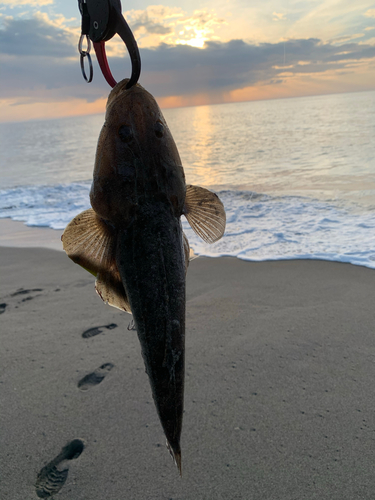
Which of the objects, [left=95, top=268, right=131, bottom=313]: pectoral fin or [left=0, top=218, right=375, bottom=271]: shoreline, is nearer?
[left=95, top=268, right=131, bottom=313]: pectoral fin

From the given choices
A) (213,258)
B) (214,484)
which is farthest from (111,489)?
(213,258)

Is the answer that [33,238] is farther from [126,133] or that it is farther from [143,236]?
[143,236]

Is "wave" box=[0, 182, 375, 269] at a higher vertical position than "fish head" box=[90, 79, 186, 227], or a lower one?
lower

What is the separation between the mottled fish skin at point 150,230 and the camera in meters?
1.29

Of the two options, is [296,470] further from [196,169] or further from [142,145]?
[196,169]

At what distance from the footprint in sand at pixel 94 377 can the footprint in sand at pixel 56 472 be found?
733mm

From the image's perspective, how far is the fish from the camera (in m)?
1.29

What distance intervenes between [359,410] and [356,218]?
758 cm

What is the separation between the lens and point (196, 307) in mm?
5723

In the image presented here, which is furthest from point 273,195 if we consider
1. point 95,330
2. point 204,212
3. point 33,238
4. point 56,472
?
point 204,212

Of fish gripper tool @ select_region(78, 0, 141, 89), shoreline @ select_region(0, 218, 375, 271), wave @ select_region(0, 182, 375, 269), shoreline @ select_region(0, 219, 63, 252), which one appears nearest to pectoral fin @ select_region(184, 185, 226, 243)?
fish gripper tool @ select_region(78, 0, 141, 89)

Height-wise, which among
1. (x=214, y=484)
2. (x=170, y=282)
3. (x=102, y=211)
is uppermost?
(x=102, y=211)

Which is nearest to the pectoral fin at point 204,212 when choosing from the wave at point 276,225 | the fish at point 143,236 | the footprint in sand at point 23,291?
the fish at point 143,236

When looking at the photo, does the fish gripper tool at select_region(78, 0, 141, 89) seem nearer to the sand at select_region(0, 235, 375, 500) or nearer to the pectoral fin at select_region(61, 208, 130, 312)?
the pectoral fin at select_region(61, 208, 130, 312)
